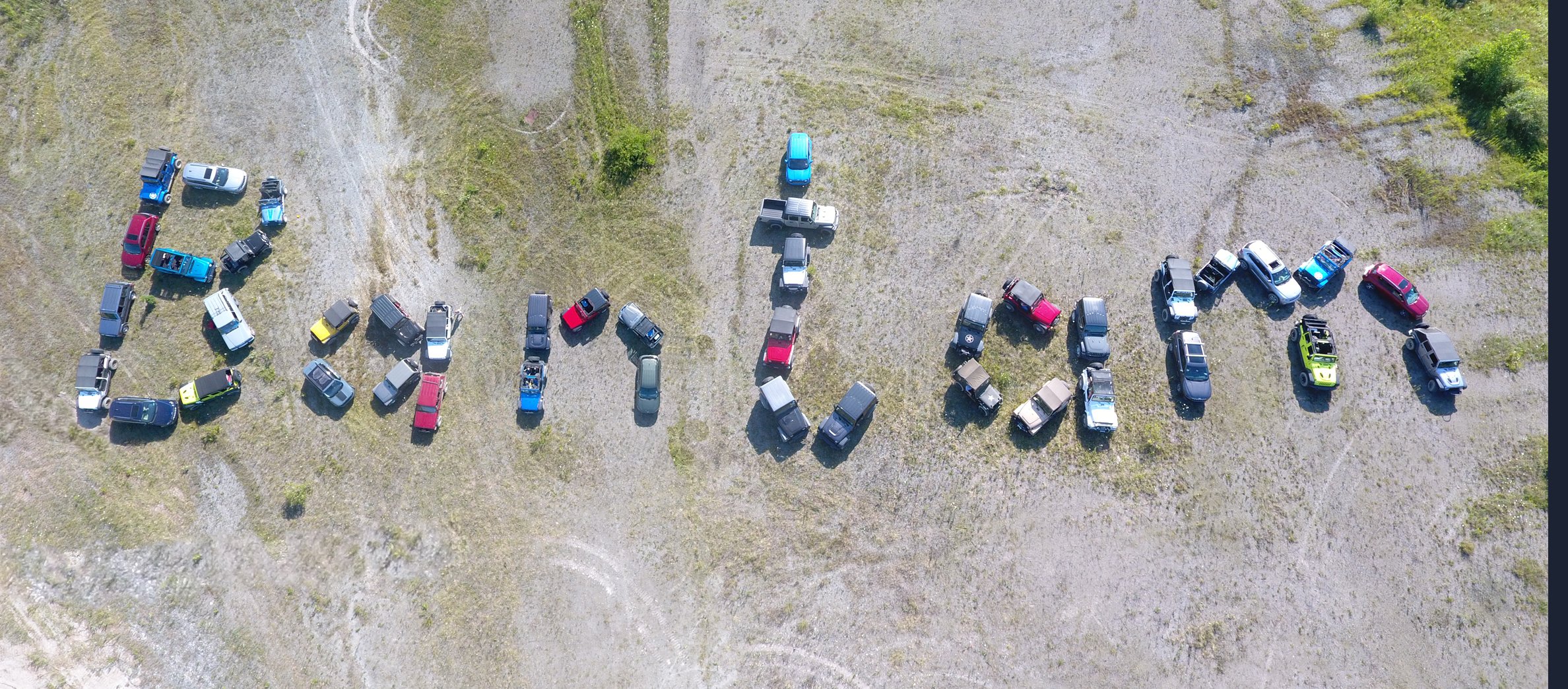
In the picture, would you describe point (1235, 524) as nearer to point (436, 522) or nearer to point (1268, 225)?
point (1268, 225)

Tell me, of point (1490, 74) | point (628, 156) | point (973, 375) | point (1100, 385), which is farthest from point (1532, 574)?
point (628, 156)

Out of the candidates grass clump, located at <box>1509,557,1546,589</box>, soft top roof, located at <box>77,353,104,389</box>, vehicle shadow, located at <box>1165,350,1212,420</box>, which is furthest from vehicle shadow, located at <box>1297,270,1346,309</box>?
soft top roof, located at <box>77,353,104,389</box>

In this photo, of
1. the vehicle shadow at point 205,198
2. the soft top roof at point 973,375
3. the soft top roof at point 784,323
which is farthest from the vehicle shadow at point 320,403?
the soft top roof at point 973,375

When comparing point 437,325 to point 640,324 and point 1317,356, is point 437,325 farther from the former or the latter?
point 1317,356

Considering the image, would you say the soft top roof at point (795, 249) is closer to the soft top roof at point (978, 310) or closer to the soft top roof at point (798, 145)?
the soft top roof at point (798, 145)

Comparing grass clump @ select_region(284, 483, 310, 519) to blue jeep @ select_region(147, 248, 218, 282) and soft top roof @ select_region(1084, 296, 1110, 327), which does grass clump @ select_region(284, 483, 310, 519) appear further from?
soft top roof @ select_region(1084, 296, 1110, 327)

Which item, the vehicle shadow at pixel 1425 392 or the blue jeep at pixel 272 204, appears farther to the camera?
the blue jeep at pixel 272 204
